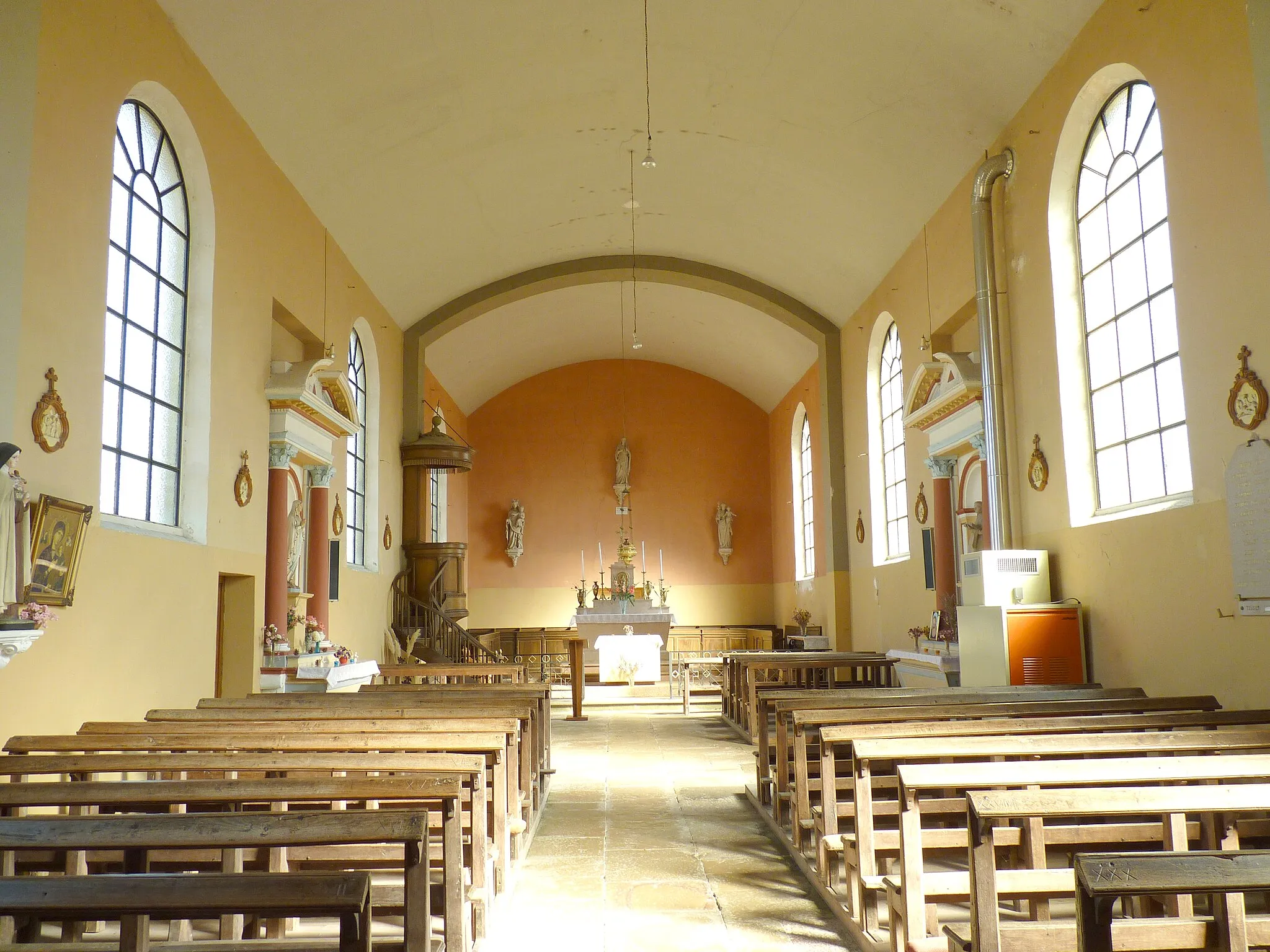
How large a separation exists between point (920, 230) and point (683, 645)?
11.0 metres

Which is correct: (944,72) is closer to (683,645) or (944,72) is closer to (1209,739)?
(1209,739)

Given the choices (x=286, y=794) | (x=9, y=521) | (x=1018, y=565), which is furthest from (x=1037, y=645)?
(x=9, y=521)

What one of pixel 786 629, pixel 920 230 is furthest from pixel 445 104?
pixel 786 629

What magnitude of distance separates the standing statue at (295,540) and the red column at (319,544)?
10 centimetres

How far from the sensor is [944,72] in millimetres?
8852

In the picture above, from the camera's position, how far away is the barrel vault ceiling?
8195 millimetres

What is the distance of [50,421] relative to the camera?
18.7ft

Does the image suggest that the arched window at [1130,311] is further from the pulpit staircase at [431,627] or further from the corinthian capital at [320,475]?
the pulpit staircase at [431,627]

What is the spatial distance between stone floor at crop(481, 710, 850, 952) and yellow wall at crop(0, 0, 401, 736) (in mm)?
2917

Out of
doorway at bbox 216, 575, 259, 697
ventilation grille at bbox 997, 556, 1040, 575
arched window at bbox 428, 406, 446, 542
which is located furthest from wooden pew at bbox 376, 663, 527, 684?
arched window at bbox 428, 406, 446, 542

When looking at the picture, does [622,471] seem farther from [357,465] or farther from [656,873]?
[656,873]

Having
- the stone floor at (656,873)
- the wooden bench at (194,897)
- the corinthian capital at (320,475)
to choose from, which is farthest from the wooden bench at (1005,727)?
the corinthian capital at (320,475)

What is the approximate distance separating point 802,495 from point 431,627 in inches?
302

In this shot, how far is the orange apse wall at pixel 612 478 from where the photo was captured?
2080 centimetres
